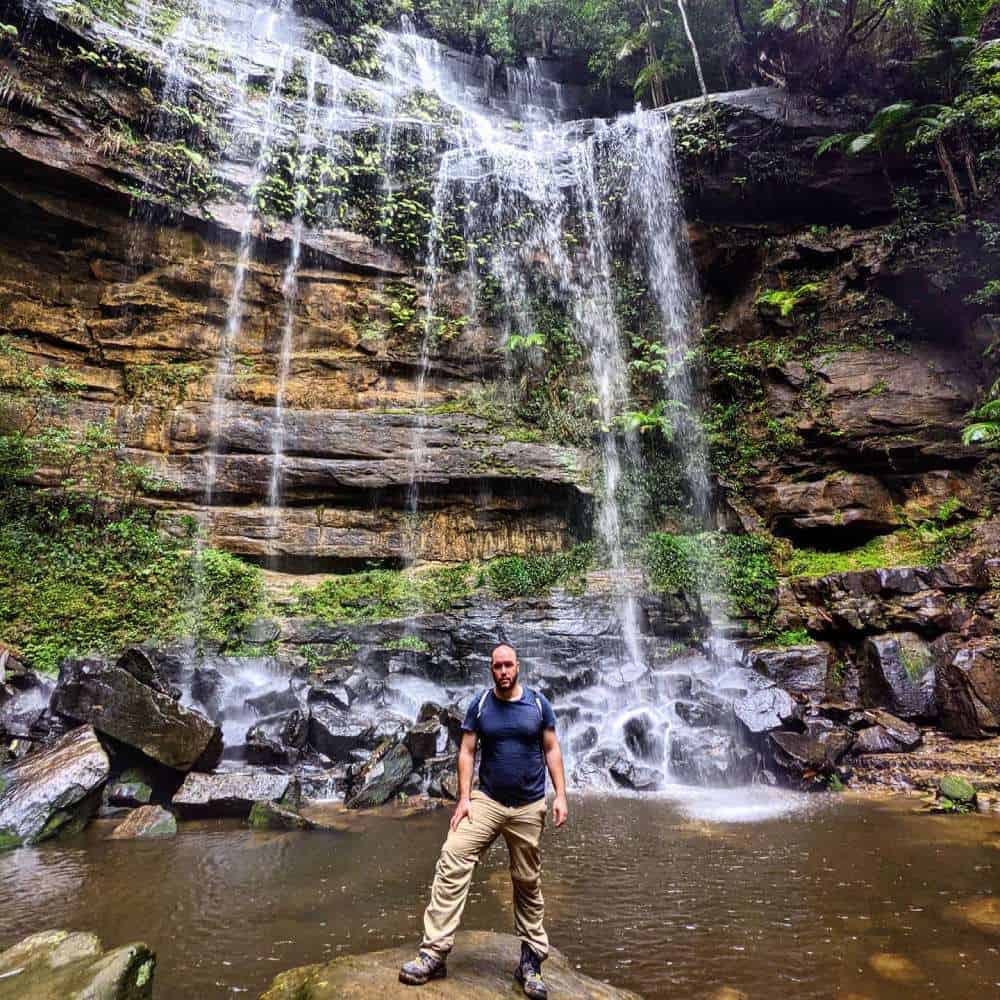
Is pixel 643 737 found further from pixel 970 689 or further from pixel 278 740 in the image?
pixel 278 740

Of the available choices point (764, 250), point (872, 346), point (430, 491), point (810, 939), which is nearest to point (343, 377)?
point (430, 491)

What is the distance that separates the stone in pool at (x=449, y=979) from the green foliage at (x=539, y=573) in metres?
9.55

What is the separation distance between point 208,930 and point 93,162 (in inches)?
602

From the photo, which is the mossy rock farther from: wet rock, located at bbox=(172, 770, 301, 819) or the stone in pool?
wet rock, located at bbox=(172, 770, 301, 819)

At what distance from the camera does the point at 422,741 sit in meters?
7.62

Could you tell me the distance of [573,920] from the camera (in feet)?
12.3

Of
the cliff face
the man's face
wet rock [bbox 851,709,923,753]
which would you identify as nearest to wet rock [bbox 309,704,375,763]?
the cliff face

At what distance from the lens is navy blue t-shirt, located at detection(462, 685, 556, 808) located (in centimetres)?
302

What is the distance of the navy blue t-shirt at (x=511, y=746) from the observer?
9.89 ft

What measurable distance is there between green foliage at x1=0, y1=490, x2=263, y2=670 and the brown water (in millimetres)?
6276

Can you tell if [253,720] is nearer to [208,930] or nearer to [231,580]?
[231,580]

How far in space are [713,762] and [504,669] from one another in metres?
6.00

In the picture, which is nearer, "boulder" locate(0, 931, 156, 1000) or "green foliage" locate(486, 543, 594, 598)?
"boulder" locate(0, 931, 156, 1000)

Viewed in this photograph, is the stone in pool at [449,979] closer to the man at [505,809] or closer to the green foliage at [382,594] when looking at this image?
the man at [505,809]
